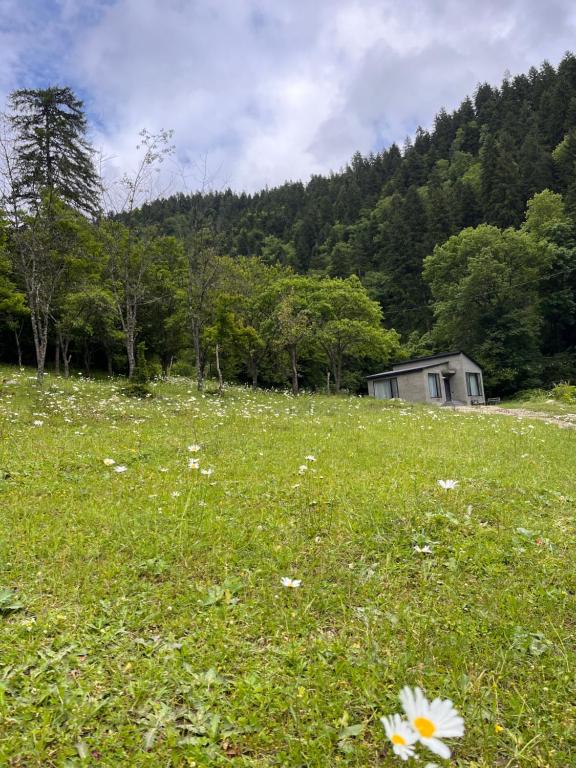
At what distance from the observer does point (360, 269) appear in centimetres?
6084

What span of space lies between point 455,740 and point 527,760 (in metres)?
0.31

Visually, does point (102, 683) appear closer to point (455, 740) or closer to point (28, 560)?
point (28, 560)

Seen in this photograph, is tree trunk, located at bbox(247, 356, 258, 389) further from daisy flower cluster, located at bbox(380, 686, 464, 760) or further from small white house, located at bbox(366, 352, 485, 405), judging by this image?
daisy flower cluster, located at bbox(380, 686, 464, 760)

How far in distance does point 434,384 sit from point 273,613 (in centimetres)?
3314

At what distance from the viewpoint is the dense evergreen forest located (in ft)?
75.2

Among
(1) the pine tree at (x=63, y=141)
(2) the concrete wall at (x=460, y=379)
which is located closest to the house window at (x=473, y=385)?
(2) the concrete wall at (x=460, y=379)

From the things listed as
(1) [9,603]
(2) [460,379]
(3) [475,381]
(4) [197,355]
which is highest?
(4) [197,355]

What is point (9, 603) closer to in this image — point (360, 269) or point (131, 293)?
point (131, 293)

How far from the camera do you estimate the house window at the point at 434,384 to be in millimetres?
33353

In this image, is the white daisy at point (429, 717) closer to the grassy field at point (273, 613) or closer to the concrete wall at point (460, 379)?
the grassy field at point (273, 613)

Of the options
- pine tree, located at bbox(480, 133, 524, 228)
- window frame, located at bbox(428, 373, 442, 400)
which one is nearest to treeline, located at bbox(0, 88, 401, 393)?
window frame, located at bbox(428, 373, 442, 400)

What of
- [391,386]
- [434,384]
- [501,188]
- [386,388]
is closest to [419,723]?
[434,384]

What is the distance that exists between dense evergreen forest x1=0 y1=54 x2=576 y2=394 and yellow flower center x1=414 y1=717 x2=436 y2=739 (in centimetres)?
1683

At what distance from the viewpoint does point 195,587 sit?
3240mm
